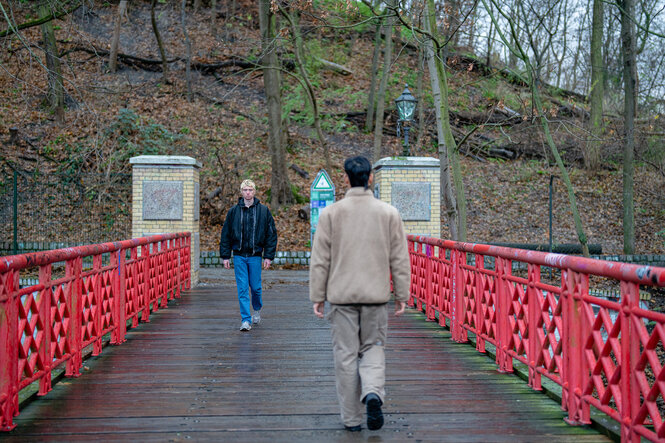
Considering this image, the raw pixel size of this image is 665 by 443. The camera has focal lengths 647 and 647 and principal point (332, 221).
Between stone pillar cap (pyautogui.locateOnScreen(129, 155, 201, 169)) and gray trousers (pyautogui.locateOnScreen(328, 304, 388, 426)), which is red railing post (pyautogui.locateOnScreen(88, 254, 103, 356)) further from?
stone pillar cap (pyautogui.locateOnScreen(129, 155, 201, 169))

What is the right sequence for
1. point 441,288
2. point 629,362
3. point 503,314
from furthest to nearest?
point 441,288 < point 503,314 < point 629,362

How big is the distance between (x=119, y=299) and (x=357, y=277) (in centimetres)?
416

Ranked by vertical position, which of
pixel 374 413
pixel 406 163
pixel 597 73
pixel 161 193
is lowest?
pixel 374 413

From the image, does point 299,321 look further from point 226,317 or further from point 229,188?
point 229,188

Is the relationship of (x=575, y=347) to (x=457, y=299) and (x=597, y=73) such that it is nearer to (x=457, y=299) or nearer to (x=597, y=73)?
(x=457, y=299)

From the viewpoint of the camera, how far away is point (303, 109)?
2820 centimetres

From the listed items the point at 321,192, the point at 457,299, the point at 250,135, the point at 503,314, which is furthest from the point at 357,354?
the point at 250,135

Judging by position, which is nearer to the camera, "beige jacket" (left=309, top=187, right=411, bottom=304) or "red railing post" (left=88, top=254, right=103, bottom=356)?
"beige jacket" (left=309, top=187, right=411, bottom=304)

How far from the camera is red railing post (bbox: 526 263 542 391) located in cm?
516

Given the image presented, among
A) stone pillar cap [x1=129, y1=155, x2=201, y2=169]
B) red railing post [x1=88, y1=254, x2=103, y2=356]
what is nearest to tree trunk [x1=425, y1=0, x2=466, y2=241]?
stone pillar cap [x1=129, y1=155, x2=201, y2=169]

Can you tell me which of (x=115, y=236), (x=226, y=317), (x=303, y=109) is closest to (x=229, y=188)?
(x=115, y=236)

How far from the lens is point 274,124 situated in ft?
67.9

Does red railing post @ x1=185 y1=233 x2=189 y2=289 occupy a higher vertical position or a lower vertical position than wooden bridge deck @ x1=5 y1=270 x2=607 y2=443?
higher

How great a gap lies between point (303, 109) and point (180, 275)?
56.6 ft
